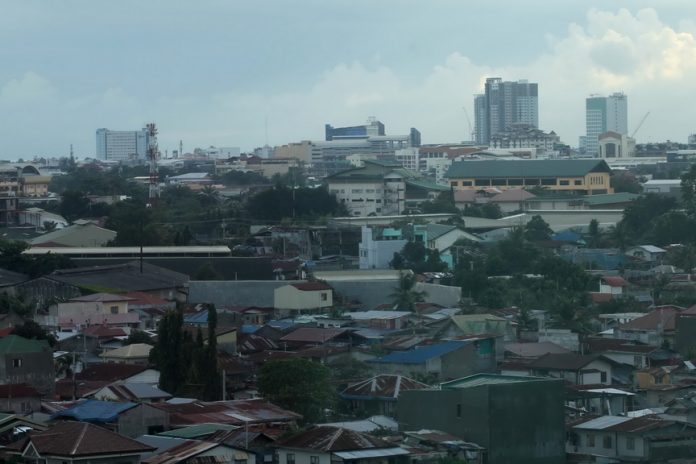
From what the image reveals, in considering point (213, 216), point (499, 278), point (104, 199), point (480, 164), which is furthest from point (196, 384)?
point (480, 164)

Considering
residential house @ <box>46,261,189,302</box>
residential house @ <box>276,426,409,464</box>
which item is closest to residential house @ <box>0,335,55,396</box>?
residential house @ <box>276,426,409,464</box>

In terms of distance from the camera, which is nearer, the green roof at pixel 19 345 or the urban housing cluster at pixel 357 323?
the urban housing cluster at pixel 357 323

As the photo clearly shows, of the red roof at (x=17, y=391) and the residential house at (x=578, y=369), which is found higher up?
the red roof at (x=17, y=391)

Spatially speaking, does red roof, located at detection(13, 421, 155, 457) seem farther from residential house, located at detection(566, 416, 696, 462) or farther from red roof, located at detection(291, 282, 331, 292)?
red roof, located at detection(291, 282, 331, 292)

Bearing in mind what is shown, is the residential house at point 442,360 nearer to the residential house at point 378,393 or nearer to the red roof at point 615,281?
the residential house at point 378,393

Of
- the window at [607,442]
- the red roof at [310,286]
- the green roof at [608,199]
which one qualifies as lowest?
the window at [607,442]

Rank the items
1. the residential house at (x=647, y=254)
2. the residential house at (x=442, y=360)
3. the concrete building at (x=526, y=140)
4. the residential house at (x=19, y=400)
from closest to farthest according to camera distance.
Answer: the residential house at (x=19, y=400), the residential house at (x=442, y=360), the residential house at (x=647, y=254), the concrete building at (x=526, y=140)

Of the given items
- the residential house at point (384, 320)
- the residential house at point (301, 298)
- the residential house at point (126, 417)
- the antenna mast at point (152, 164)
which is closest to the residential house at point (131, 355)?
the residential house at point (384, 320)
